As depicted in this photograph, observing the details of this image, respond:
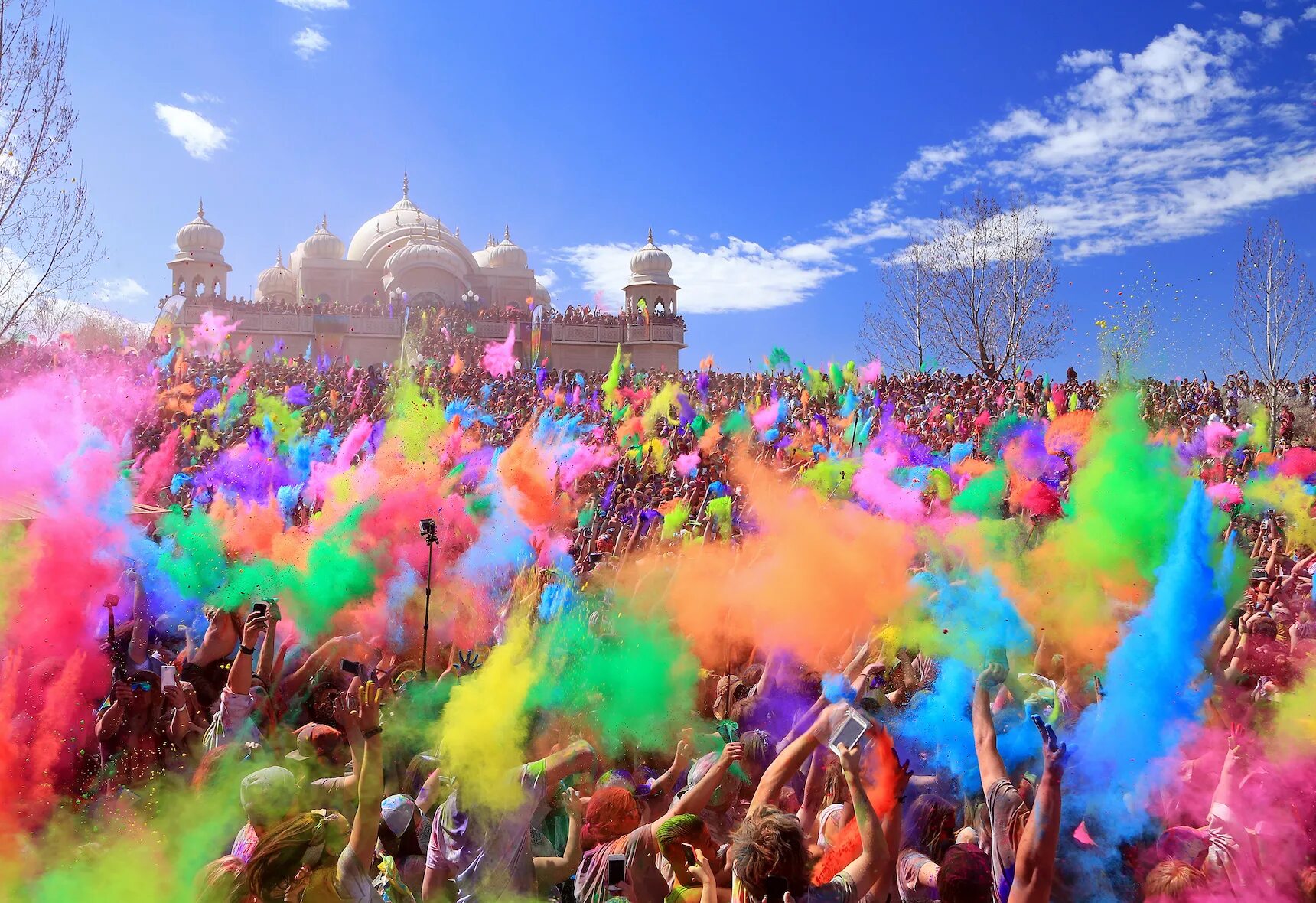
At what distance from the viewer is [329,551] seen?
6.88m

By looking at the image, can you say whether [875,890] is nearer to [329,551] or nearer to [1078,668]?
[1078,668]

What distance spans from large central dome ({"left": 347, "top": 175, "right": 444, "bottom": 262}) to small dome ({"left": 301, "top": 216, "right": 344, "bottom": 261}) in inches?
43.4

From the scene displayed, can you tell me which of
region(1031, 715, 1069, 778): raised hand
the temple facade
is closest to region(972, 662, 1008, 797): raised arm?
region(1031, 715, 1069, 778): raised hand

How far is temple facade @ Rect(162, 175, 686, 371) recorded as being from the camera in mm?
41844

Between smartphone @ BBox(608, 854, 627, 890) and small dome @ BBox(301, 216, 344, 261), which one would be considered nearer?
smartphone @ BBox(608, 854, 627, 890)

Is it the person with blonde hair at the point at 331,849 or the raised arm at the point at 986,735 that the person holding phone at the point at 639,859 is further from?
the raised arm at the point at 986,735

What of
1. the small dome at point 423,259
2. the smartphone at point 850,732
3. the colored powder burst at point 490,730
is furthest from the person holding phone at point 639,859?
the small dome at point 423,259

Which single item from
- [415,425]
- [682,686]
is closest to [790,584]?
[682,686]

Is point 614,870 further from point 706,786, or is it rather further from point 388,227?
point 388,227

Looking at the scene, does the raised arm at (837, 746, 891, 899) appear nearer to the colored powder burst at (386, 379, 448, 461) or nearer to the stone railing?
the colored powder burst at (386, 379, 448, 461)

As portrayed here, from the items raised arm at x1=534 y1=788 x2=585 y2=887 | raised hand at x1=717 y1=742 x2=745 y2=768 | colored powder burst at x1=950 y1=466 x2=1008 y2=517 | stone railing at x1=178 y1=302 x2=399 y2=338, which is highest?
stone railing at x1=178 y1=302 x2=399 y2=338

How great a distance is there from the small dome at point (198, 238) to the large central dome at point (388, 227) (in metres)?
7.28

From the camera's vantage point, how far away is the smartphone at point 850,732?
2.62 m

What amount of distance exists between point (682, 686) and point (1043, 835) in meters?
2.63
